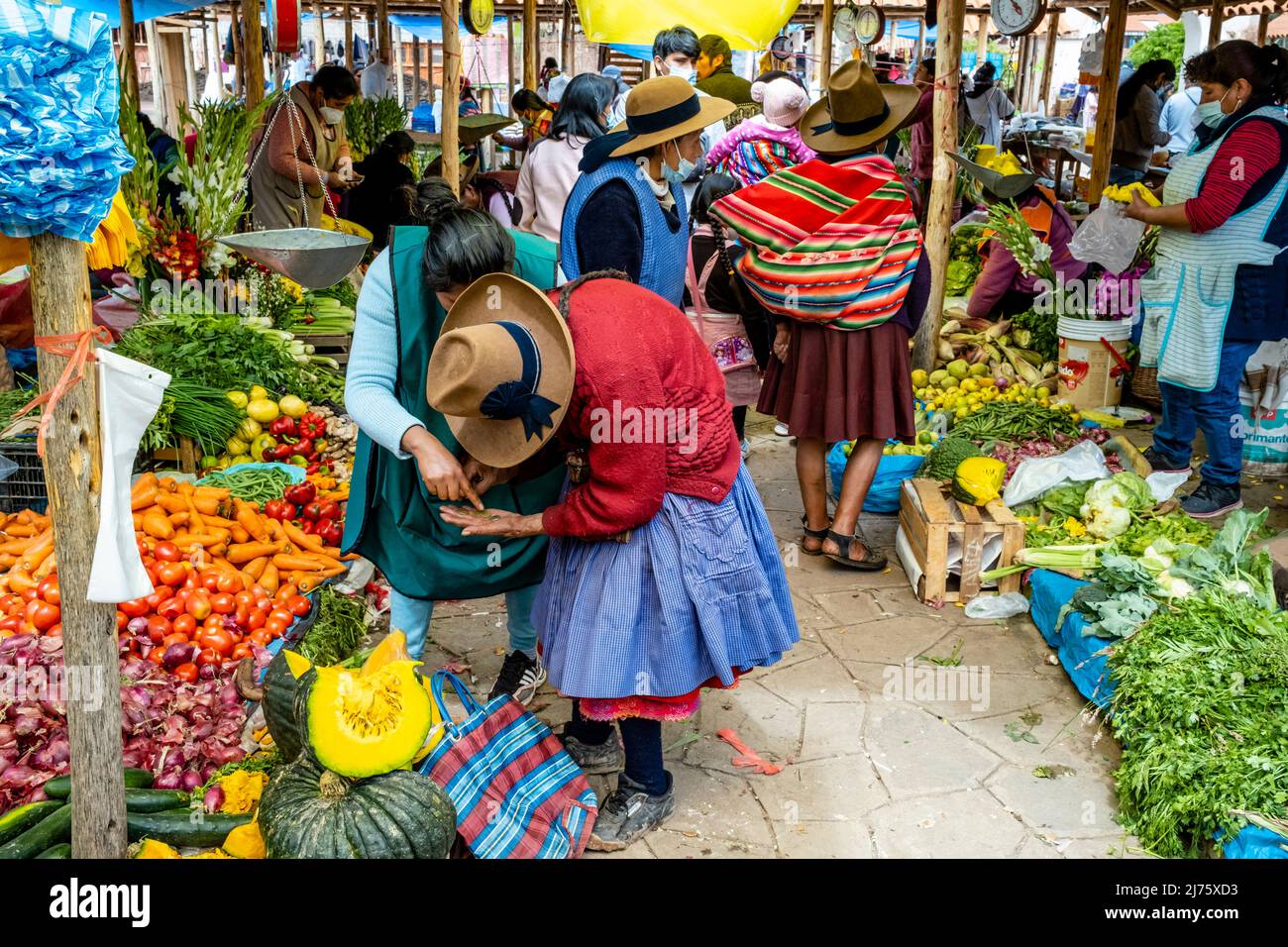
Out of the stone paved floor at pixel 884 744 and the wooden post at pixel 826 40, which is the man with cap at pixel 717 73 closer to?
the stone paved floor at pixel 884 744

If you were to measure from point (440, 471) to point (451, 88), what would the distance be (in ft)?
8.91

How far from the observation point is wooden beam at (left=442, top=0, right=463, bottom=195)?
4859 millimetres

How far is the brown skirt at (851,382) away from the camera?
4.73 meters

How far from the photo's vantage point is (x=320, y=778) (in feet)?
8.69

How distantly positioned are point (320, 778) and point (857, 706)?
195 centimetres

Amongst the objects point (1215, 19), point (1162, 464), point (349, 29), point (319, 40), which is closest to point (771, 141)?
point (1162, 464)

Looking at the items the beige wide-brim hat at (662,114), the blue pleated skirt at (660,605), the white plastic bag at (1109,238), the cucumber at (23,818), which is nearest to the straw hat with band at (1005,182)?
the white plastic bag at (1109,238)

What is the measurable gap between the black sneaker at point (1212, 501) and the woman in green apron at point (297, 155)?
548 cm

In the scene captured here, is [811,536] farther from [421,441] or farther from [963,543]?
[421,441]

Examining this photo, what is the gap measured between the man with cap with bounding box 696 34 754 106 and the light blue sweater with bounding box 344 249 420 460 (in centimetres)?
446

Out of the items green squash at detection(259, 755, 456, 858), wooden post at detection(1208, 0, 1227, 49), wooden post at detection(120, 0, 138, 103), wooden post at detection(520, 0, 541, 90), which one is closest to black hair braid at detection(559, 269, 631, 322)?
green squash at detection(259, 755, 456, 858)

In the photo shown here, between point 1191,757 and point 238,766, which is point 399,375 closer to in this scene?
point 238,766

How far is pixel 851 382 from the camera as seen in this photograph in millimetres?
4750
